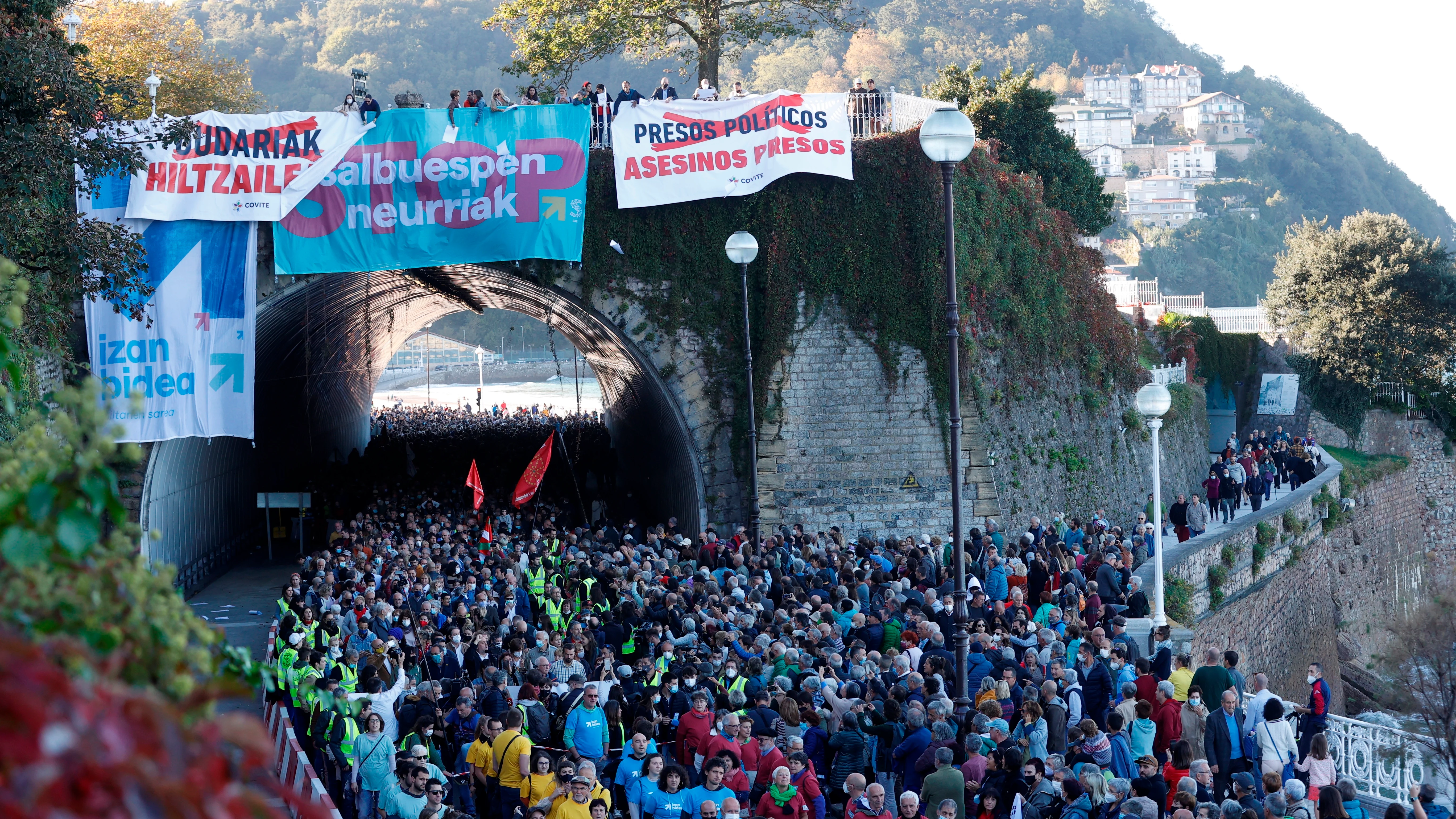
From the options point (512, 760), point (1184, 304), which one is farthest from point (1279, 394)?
point (512, 760)

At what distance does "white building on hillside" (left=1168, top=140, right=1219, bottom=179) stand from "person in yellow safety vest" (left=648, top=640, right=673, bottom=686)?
386 feet

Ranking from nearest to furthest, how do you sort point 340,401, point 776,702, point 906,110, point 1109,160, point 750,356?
point 776,702 < point 750,356 < point 906,110 < point 340,401 < point 1109,160

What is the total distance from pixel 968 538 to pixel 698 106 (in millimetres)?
7841

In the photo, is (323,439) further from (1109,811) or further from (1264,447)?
(1109,811)

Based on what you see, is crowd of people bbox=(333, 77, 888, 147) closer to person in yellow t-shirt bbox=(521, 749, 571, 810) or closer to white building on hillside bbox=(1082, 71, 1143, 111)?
person in yellow t-shirt bbox=(521, 749, 571, 810)

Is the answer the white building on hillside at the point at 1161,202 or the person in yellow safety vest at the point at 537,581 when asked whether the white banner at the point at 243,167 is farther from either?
the white building on hillside at the point at 1161,202

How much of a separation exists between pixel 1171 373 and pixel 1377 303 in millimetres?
9456

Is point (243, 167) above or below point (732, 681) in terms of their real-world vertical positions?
above

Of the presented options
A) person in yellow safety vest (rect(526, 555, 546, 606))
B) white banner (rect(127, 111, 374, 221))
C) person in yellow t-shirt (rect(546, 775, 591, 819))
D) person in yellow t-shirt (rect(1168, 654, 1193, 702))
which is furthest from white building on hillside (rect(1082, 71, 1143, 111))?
person in yellow t-shirt (rect(546, 775, 591, 819))

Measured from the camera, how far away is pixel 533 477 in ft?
57.2

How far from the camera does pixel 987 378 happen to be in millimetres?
19969

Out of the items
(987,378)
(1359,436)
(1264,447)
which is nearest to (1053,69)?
(1359,436)

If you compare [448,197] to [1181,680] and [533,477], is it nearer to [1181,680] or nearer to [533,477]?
[533,477]

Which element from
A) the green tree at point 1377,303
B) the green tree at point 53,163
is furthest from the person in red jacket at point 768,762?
the green tree at point 1377,303
